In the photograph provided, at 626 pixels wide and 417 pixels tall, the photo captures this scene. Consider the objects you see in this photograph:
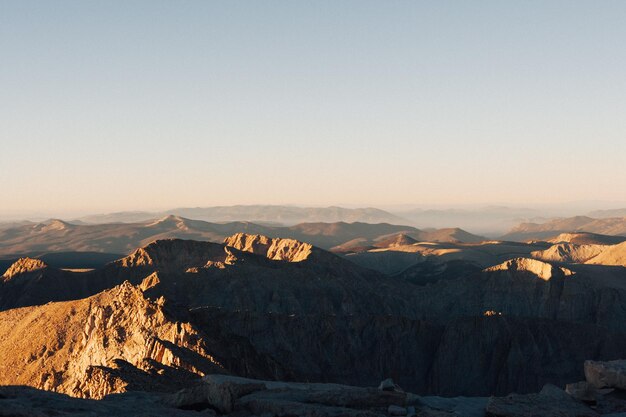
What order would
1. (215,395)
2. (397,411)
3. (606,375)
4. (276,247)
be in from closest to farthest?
1. (397,411)
2. (215,395)
3. (606,375)
4. (276,247)

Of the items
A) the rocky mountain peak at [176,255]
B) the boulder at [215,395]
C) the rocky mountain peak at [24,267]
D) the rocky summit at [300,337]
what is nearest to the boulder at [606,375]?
the rocky summit at [300,337]

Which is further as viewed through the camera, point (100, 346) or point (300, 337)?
point (300, 337)

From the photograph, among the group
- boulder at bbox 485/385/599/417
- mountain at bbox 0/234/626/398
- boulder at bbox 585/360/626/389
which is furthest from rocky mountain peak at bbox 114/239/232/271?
boulder at bbox 485/385/599/417

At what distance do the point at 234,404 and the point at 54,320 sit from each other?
46715 millimetres

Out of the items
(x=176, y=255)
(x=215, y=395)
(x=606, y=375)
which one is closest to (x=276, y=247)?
(x=176, y=255)

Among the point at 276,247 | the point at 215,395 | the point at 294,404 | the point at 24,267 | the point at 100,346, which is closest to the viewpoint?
the point at 294,404

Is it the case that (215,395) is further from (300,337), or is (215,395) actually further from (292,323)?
(292,323)

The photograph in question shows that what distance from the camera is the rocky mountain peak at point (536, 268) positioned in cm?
12200

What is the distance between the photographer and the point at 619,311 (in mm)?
114875

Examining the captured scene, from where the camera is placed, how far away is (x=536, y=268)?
125 m

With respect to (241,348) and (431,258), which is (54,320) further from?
(431,258)

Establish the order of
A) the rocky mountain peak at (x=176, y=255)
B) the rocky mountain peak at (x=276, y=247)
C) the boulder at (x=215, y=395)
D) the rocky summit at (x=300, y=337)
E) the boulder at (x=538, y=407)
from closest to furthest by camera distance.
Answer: the boulder at (x=538, y=407)
the boulder at (x=215, y=395)
the rocky summit at (x=300, y=337)
the rocky mountain peak at (x=176, y=255)
the rocky mountain peak at (x=276, y=247)

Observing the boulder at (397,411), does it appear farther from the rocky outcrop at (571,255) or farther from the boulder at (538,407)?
the rocky outcrop at (571,255)

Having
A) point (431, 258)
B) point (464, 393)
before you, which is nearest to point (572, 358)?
point (464, 393)
